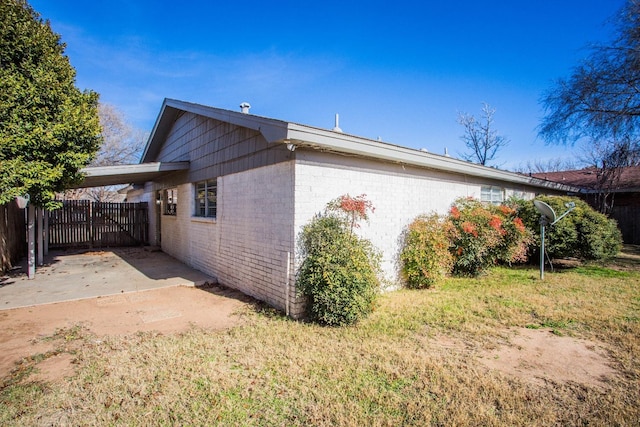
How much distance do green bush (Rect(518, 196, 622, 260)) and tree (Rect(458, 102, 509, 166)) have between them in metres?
17.7

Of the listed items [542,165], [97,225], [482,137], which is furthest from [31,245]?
[542,165]

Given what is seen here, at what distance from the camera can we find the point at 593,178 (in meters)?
18.3

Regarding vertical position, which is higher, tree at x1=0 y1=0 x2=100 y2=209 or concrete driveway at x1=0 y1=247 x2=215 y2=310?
tree at x1=0 y1=0 x2=100 y2=209

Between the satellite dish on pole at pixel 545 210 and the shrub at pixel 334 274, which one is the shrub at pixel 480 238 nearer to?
the satellite dish on pole at pixel 545 210

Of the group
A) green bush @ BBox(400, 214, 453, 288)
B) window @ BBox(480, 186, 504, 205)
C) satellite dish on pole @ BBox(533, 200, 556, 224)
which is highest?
window @ BBox(480, 186, 504, 205)

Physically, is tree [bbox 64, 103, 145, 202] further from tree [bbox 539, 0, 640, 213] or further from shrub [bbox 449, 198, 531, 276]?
tree [bbox 539, 0, 640, 213]

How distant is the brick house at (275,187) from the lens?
17.2 feet

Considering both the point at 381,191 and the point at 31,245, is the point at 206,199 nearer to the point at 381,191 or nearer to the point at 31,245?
the point at 31,245

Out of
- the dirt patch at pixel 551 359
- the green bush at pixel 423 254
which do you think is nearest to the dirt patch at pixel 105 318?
the green bush at pixel 423 254

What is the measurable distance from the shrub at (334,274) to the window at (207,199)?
4.02 metres

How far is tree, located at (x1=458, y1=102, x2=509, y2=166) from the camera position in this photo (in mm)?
25516

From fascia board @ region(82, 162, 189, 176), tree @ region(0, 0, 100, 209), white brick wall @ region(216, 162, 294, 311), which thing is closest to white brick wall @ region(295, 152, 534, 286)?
white brick wall @ region(216, 162, 294, 311)

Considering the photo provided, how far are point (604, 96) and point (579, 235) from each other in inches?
264

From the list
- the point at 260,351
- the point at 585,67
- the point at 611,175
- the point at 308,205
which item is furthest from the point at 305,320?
the point at 611,175
